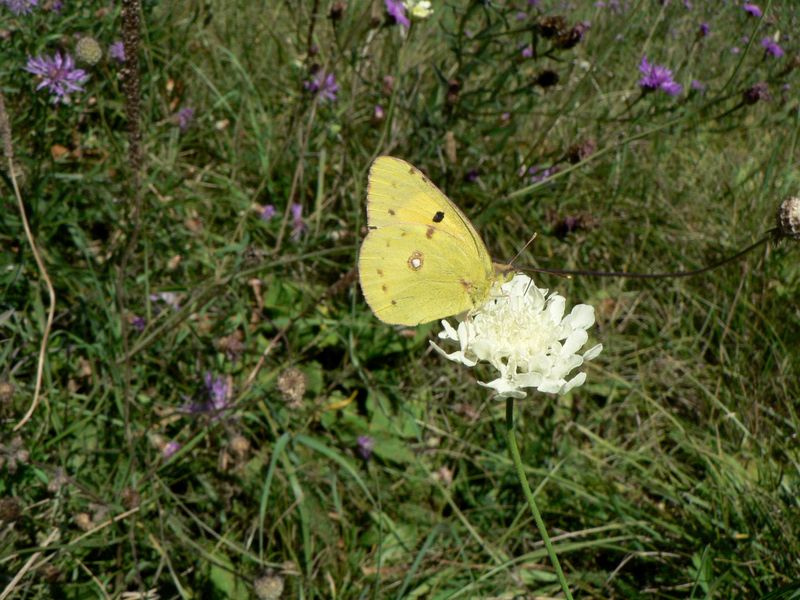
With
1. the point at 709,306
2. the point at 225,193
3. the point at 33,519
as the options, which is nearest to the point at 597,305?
the point at 709,306

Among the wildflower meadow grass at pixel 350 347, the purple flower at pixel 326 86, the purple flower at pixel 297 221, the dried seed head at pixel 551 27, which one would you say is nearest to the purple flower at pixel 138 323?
the wildflower meadow grass at pixel 350 347

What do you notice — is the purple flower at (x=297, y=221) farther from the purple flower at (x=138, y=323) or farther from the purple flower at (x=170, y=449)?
the purple flower at (x=170, y=449)

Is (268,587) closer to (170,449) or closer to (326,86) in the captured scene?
(170,449)

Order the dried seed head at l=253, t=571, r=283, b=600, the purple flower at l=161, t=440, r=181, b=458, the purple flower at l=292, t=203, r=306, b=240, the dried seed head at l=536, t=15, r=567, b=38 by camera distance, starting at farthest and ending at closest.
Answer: the purple flower at l=292, t=203, r=306, b=240
the dried seed head at l=536, t=15, r=567, b=38
the purple flower at l=161, t=440, r=181, b=458
the dried seed head at l=253, t=571, r=283, b=600

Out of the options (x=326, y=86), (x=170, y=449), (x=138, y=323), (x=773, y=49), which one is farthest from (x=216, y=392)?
(x=773, y=49)

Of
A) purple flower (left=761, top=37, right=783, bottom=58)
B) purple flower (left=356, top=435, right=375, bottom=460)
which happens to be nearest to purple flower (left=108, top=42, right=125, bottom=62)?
purple flower (left=356, top=435, right=375, bottom=460)

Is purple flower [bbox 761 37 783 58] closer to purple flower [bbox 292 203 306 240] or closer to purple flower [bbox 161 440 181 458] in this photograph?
purple flower [bbox 292 203 306 240]
